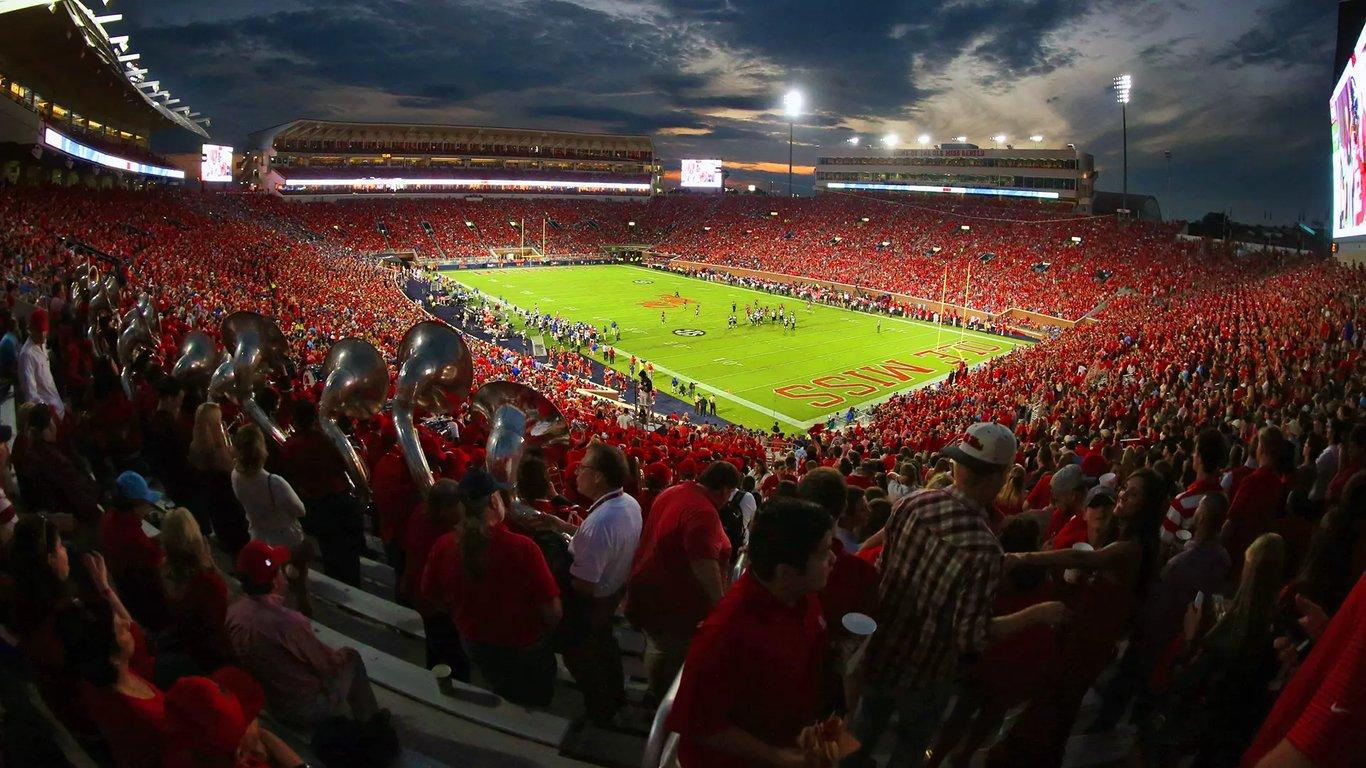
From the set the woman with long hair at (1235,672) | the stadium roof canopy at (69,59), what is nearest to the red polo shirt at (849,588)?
the woman with long hair at (1235,672)

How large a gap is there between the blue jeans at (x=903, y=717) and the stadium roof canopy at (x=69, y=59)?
18.0 m

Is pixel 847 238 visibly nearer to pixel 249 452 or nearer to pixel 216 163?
pixel 216 163

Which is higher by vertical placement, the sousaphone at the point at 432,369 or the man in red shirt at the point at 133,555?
the sousaphone at the point at 432,369

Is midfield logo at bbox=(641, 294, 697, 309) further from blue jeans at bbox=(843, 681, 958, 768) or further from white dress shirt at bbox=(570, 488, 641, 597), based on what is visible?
blue jeans at bbox=(843, 681, 958, 768)

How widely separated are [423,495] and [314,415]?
1.10m

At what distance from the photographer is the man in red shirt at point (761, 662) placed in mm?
2033

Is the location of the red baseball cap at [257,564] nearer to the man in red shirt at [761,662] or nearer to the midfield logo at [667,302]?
the man in red shirt at [761,662]

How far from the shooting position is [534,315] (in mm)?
38906

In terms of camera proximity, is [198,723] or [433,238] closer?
[198,723]

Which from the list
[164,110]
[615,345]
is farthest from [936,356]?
[164,110]

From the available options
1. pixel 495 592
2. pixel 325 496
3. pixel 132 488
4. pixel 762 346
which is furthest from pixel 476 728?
pixel 762 346

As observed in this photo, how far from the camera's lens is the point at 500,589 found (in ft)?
10.8

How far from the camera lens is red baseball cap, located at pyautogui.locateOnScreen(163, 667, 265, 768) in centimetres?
223

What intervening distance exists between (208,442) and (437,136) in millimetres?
90733
